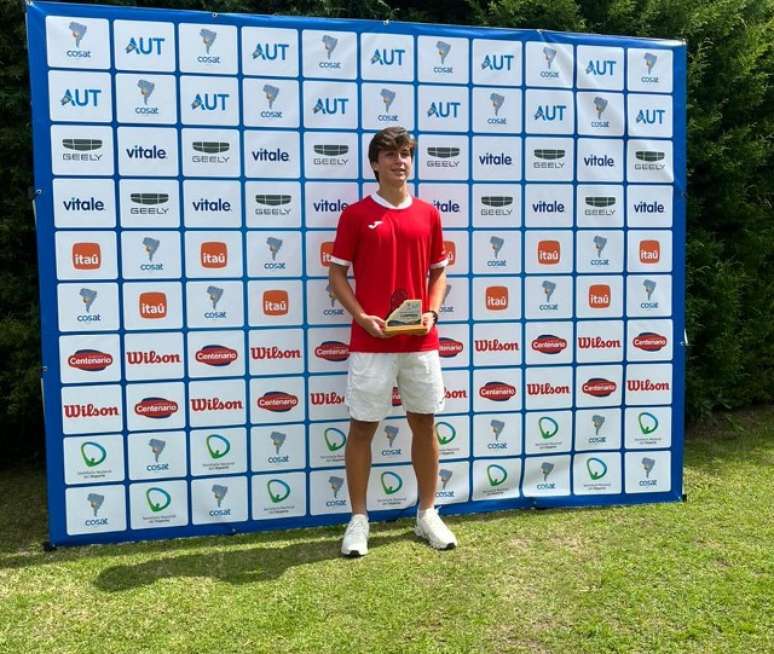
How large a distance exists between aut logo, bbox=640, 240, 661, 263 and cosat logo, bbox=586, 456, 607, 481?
1023 millimetres

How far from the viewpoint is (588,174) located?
12.1 ft

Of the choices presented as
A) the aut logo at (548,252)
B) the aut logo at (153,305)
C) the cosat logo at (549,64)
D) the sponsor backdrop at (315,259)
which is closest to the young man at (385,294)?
the sponsor backdrop at (315,259)

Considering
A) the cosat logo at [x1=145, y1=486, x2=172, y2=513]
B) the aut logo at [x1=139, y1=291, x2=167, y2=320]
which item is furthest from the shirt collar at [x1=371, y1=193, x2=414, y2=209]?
the cosat logo at [x1=145, y1=486, x2=172, y2=513]

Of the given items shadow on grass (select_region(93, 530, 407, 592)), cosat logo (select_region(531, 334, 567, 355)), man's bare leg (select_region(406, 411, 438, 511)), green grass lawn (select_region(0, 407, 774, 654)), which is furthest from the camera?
cosat logo (select_region(531, 334, 567, 355))

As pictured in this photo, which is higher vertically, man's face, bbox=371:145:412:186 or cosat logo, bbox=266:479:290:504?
man's face, bbox=371:145:412:186

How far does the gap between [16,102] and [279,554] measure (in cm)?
256

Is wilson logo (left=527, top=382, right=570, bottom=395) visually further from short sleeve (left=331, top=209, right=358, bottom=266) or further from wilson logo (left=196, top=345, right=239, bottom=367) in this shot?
wilson logo (left=196, top=345, right=239, bottom=367)

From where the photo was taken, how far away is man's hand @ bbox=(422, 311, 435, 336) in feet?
10.4

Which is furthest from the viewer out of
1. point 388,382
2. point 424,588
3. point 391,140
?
point 388,382

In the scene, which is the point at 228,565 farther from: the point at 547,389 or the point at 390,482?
the point at 547,389

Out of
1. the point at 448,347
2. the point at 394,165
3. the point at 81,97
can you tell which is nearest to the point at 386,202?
the point at 394,165

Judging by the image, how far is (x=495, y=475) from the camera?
3.72 metres

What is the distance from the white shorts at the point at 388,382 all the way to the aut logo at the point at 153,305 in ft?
2.77

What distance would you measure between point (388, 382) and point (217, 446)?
0.85 meters
